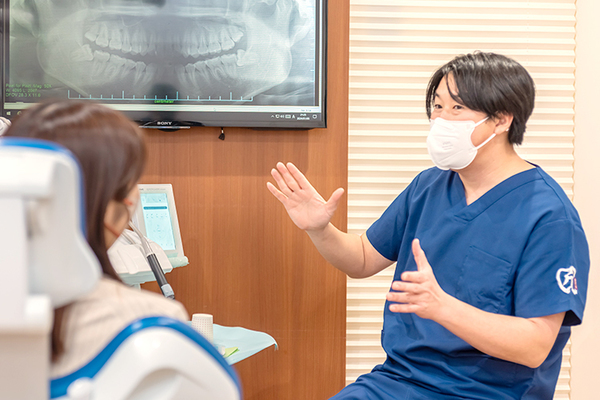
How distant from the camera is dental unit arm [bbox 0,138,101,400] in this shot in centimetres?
50

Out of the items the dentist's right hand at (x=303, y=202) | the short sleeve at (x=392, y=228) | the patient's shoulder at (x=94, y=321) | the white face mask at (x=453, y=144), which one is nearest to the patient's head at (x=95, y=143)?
the patient's shoulder at (x=94, y=321)

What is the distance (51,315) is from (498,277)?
1108 millimetres

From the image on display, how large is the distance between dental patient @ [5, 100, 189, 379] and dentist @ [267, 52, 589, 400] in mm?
642

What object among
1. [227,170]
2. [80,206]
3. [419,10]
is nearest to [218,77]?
[227,170]

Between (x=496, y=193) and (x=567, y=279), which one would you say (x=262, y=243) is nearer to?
(x=496, y=193)

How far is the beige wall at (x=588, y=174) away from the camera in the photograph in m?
2.32

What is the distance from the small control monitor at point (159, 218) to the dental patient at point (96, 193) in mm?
951

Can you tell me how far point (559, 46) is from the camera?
7.57 ft

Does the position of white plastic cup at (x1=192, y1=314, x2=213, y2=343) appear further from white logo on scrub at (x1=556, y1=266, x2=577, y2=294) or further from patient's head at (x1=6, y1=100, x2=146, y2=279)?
white logo on scrub at (x1=556, y1=266, x2=577, y2=294)

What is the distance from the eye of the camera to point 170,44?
1828 millimetres

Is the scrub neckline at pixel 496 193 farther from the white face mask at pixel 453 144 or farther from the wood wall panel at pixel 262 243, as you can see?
the wood wall panel at pixel 262 243

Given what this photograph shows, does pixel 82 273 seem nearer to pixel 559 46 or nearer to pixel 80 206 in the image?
pixel 80 206

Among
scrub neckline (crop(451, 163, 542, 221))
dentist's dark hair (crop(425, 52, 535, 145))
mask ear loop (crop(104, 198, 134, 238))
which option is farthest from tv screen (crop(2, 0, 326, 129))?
mask ear loop (crop(104, 198, 134, 238))

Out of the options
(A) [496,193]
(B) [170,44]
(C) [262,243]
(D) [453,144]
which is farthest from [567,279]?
(B) [170,44]
